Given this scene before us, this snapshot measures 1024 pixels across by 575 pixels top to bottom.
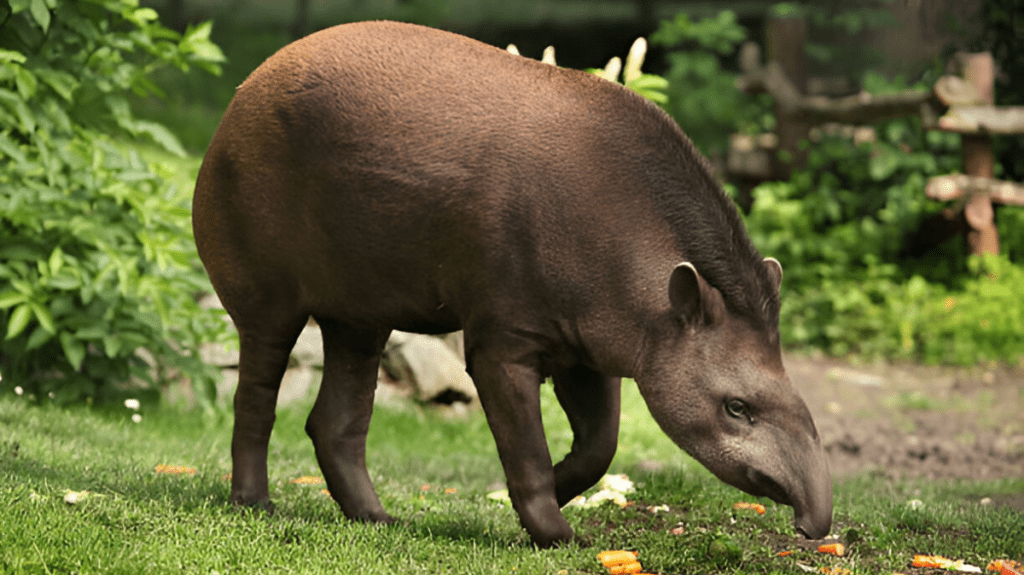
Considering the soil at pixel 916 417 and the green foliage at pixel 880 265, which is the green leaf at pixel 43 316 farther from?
the green foliage at pixel 880 265

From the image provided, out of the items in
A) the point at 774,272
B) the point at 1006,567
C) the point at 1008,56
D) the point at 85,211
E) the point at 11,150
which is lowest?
the point at 85,211

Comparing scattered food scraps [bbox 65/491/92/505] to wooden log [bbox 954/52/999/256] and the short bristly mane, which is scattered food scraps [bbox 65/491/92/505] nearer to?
the short bristly mane

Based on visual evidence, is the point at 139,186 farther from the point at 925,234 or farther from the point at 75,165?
the point at 925,234

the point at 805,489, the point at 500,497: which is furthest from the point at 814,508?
the point at 500,497

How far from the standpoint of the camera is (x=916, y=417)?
9.73 metres

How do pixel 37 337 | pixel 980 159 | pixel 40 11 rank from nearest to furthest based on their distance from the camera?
pixel 40 11 → pixel 37 337 → pixel 980 159

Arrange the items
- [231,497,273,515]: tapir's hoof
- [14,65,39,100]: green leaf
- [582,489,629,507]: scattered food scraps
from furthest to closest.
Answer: [14,65,39,100]: green leaf
[582,489,629,507]: scattered food scraps
[231,497,273,515]: tapir's hoof

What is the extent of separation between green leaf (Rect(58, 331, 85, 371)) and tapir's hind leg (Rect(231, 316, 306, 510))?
2469 mm

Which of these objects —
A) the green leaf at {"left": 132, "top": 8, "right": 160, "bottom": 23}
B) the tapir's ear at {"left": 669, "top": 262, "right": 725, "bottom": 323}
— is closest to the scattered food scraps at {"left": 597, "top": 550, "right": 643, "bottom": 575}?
the tapir's ear at {"left": 669, "top": 262, "right": 725, "bottom": 323}

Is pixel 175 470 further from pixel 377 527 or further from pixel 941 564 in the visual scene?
pixel 941 564

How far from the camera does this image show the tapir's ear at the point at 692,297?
4043 millimetres

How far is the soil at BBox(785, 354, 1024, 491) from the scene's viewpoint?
8508 millimetres

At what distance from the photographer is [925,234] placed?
498 inches

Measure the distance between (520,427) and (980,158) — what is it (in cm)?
921
